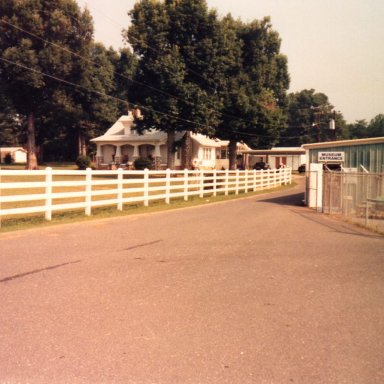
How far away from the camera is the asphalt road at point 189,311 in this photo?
3941mm

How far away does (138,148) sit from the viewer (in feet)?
181

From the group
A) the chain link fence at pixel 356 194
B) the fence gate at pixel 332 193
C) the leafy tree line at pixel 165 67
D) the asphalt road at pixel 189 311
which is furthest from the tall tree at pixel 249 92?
the asphalt road at pixel 189 311

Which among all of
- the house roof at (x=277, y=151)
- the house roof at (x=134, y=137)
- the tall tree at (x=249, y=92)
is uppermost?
the tall tree at (x=249, y=92)

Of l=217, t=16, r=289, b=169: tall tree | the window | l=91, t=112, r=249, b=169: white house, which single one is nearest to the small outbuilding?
l=217, t=16, r=289, b=169: tall tree

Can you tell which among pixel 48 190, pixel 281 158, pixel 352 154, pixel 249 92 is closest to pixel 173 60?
pixel 249 92

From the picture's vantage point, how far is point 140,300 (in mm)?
5844

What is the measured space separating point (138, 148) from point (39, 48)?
15253mm

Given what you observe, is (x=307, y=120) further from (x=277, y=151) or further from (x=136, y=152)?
(x=136, y=152)

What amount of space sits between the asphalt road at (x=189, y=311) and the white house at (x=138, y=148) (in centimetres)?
4281

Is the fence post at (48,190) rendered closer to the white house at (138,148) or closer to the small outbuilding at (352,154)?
the small outbuilding at (352,154)

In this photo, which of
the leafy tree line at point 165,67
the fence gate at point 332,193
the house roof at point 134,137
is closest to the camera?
the fence gate at point 332,193

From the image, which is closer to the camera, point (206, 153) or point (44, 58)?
point (44, 58)

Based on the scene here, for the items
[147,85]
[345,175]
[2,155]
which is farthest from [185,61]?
[2,155]

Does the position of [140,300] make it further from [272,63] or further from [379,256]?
[272,63]
